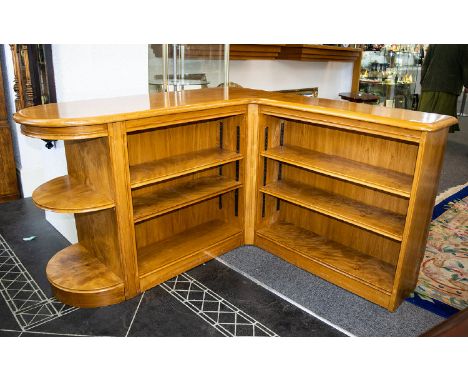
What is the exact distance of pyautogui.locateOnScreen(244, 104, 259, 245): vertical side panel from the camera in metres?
3.13

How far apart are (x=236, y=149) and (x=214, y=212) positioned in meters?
0.67

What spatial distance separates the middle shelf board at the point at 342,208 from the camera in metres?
2.63

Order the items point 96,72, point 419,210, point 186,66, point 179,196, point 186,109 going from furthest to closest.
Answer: point 186,66 < point 96,72 < point 179,196 < point 186,109 < point 419,210

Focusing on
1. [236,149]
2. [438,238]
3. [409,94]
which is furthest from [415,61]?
[236,149]

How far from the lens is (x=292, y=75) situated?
6430 millimetres

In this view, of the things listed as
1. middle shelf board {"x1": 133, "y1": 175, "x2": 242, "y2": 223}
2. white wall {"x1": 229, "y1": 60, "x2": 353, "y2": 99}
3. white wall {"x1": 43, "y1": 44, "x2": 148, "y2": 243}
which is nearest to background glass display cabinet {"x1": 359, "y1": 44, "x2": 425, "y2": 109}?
white wall {"x1": 229, "y1": 60, "x2": 353, "y2": 99}

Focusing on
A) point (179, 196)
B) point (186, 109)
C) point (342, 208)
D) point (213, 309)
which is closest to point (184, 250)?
point (179, 196)

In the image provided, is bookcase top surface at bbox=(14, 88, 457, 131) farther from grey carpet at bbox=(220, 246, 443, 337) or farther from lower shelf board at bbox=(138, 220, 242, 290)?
grey carpet at bbox=(220, 246, 443, 337)

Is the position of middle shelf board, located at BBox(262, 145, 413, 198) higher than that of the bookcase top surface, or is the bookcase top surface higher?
the bookcase top surface

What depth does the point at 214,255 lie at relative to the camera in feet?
10.8

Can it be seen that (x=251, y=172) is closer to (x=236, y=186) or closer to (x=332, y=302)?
(x=236, y=186)

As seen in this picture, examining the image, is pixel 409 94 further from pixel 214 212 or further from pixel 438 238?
pixel 214 212

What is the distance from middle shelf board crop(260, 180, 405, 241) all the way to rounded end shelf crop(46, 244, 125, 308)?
134cm

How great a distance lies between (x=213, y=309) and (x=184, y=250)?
0.62 m
